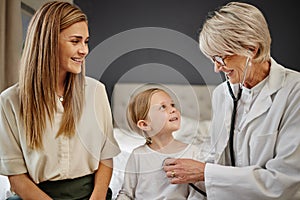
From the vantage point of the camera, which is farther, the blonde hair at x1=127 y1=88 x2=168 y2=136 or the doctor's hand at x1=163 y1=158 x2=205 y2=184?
the blonde hair at x1=127 y1=88 x2=168 y2=136

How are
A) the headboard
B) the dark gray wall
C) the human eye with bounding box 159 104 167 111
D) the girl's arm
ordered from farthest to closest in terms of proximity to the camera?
the dark gray wall, the headboard, the human eye with bounding box 159 104 167 111, the girl's arm

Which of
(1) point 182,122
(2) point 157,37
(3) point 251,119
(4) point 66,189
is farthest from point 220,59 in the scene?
(2) point 157,37

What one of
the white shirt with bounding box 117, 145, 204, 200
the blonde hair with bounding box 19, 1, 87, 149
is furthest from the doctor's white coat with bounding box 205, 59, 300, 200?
the blonde hair with bounding box 19, 1, 87, 149

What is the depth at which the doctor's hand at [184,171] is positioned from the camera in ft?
4.59

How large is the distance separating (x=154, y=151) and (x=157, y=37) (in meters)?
1.48

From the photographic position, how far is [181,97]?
211 cm

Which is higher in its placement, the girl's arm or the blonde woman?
the blonde woman

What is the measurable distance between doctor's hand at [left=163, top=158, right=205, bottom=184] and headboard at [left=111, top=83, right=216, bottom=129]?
46cm

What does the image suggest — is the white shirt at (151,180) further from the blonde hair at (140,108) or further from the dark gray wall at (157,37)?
the dark gray wall at (157,37)

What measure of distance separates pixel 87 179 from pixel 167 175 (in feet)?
0.95

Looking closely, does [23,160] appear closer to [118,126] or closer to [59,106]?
[59,106]

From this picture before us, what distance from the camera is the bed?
1.69m

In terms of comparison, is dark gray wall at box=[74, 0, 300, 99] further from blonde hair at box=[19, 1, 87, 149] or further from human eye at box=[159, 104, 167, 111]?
blonde hair at box=[19, 1, 87, 149]

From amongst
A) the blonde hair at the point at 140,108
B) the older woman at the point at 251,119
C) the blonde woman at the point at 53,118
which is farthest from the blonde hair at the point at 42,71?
the older woman at the point at 251,119
